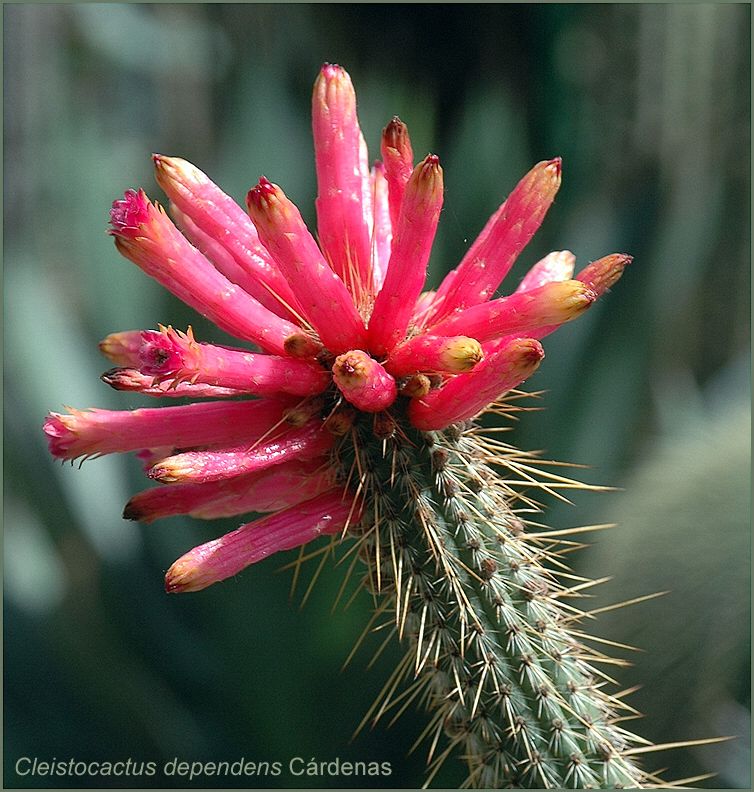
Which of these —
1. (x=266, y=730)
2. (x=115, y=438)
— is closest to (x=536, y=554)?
(x=115, y=438)

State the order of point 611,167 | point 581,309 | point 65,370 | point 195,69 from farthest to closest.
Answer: point 195,69
point 611,167
point 65,370
point 581,309

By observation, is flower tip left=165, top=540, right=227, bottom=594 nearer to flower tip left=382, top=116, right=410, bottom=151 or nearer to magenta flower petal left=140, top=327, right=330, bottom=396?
magenta flower petal left=140, top=327, right=330, bottom=396

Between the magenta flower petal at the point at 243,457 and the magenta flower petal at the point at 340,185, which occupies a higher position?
the magenta flower petal at the point at 340,185

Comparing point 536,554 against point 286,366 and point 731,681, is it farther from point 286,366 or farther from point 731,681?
point 731,681

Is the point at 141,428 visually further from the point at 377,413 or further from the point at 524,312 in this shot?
the point at 524,312

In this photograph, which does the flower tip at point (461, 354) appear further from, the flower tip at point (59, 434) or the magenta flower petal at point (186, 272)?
the flower tip at point (59, 434)

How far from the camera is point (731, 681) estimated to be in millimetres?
2391

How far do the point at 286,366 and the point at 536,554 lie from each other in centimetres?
45

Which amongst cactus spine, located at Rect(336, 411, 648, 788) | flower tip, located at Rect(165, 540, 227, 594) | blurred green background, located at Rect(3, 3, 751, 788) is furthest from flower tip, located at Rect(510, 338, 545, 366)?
blurred green background, located at Rect(3, 3, 751, 788)

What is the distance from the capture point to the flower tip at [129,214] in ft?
3.35

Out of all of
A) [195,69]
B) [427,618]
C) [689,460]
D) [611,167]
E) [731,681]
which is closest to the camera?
[427,618]

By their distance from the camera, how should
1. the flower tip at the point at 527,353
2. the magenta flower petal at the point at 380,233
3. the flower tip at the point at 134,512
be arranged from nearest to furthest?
the flower tip at the point at 527,353, the flower tip at the point at 134,512, the magenta flower petal at the point at 380,233

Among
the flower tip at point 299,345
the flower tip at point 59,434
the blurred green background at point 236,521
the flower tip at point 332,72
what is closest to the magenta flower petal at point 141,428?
the flower tip at point 59,434

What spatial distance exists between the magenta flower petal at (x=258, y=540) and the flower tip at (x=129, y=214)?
379 mm
